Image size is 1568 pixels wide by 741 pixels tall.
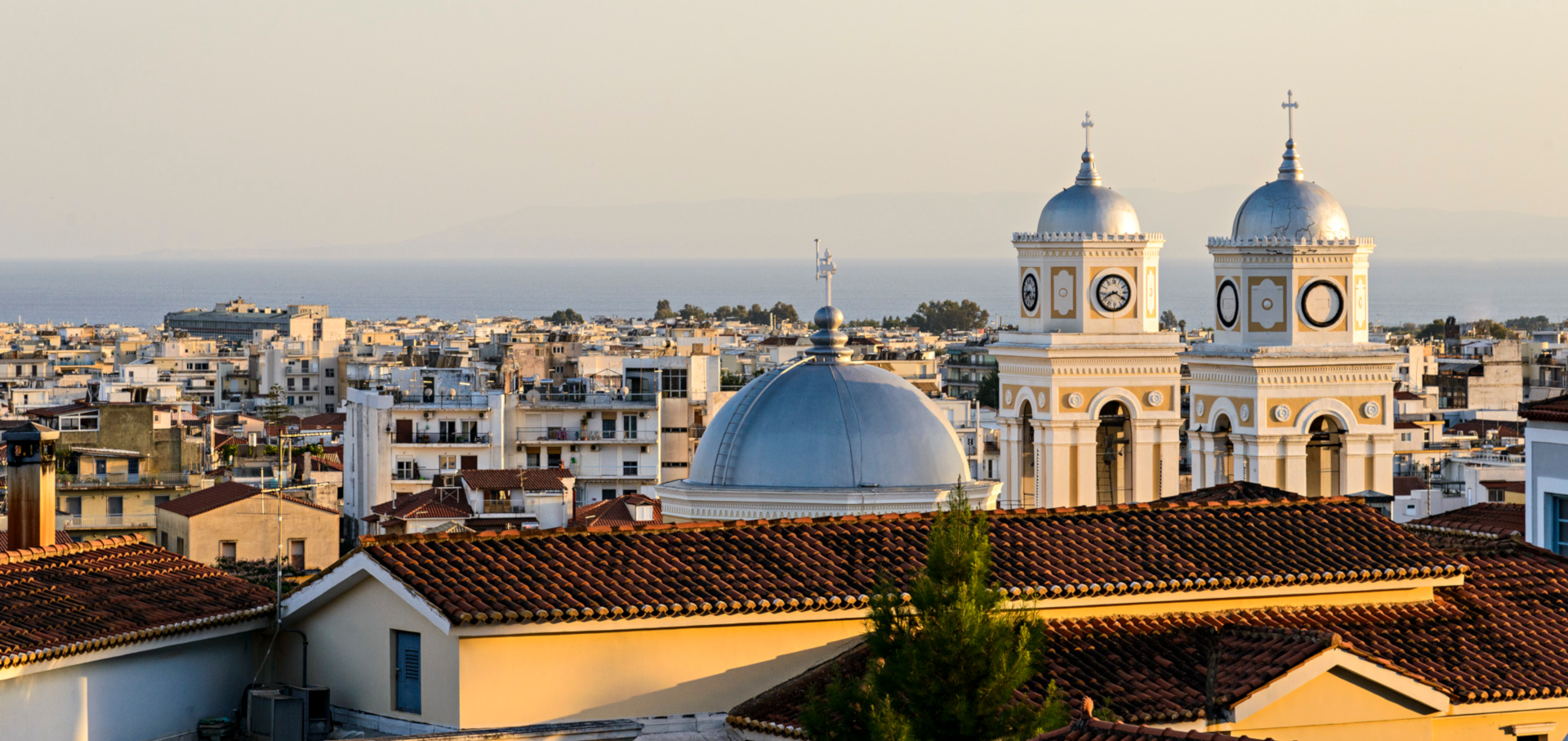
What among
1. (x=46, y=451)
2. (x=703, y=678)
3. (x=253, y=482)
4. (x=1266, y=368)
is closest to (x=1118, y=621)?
(x=703, y=678)

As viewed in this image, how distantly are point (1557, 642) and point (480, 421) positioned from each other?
1802 inches

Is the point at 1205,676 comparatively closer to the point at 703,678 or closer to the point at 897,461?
the point at 703,678

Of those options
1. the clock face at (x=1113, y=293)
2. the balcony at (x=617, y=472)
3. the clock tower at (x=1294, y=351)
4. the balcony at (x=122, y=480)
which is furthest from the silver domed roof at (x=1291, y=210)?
the balcony at (x=617, y=472)

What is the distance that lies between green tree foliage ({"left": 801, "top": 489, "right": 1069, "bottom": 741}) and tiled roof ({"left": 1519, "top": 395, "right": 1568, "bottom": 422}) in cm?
1060

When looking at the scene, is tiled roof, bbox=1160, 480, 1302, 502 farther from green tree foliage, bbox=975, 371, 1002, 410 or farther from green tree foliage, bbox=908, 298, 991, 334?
green tree foliage, bbox=908, 298, 991, 334

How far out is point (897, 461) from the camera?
2095 cm

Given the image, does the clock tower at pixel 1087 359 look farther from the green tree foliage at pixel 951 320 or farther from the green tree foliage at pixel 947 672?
the green tree foliage at pixel 951 320

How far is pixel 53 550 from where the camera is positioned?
16.8 m

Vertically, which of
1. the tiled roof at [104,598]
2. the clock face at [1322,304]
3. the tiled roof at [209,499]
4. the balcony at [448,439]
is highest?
the clock face at [1322,304]

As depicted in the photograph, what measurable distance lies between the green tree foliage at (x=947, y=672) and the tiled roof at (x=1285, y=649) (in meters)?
0.99

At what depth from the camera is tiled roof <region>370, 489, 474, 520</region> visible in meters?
46.0

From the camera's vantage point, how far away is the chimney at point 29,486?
17.8m

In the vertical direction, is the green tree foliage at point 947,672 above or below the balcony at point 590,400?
below

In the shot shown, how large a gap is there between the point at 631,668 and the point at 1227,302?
18.6 m
